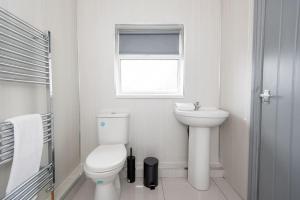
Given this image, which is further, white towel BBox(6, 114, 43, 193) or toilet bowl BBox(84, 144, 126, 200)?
toilet bowl BBox(84, 144, 126, 200)

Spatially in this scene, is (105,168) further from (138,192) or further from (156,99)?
(156,99)

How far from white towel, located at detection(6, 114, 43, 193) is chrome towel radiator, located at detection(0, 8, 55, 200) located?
0.15 ft

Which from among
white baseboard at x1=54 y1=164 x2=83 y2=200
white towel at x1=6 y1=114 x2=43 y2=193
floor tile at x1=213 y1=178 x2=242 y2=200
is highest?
white towel at x1=6 y1=114 x2=43 y2=193

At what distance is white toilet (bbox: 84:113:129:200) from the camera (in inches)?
49.9

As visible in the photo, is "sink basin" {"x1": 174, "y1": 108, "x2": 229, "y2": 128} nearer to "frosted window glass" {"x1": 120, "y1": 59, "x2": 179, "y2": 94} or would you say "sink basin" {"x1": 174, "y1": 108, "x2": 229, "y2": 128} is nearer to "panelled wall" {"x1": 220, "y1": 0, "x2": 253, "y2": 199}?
"panelled wall" {"x1": 220, "y1": 0, "x2": 253, "y2": 199}

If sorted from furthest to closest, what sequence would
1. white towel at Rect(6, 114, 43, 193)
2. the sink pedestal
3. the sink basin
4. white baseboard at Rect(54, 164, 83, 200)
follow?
the sink pedestal
the sink basin
white baseboard at Rect(54, 164, 83, 200)
white towel at Rect(6, 114, 43, 193)

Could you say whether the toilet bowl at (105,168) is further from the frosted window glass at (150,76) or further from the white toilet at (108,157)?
the frosted window glass at (150,76)

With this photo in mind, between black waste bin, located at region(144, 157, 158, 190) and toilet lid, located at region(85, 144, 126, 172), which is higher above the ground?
toilet lid, located at region(85, 144, 126, 172)

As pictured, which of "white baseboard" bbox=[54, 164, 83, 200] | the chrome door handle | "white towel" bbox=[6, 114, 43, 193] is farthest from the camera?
"white baseboard" bbox=[54, 164, 83, 200]

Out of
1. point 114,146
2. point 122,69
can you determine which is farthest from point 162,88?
point 114,146

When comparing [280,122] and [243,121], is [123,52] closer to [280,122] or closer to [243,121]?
[243,121]

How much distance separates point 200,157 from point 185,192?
0.39 metres

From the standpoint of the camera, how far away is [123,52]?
209 centimetres

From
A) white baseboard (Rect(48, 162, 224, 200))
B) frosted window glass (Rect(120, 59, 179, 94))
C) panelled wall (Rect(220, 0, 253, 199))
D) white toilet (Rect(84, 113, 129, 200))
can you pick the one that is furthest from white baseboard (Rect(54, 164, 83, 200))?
panelled wall (Rect(220, 0, 253, 199))
